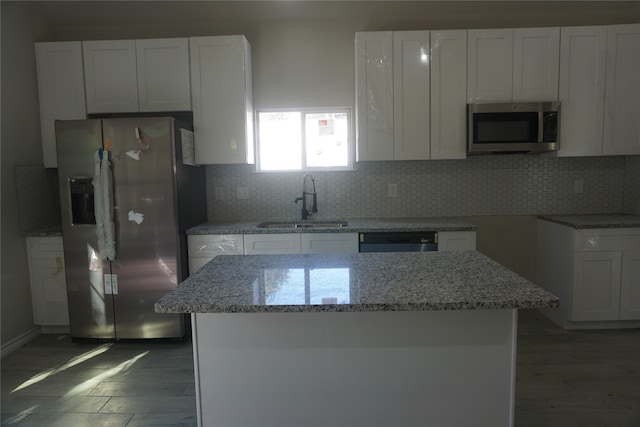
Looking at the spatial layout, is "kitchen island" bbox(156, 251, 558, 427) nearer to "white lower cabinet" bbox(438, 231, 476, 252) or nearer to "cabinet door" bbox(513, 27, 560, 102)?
"white lower cabinet" bbox(438, 231, 476, 252)

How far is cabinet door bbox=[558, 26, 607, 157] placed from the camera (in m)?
3.12

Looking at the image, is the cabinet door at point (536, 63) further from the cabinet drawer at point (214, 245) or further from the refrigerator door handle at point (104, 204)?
the refrigerator door handle at point (104, 204)

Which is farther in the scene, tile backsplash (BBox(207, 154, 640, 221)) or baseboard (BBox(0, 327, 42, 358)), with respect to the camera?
tile backsplash (BBox(207, 154, 640, 221))

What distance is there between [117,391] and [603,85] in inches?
165

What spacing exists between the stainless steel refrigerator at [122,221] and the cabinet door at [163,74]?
0.41 m

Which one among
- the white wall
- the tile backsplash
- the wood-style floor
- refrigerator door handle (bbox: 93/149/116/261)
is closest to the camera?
the wood-style floor

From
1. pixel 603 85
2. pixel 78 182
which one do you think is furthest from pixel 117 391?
pixel 603 85

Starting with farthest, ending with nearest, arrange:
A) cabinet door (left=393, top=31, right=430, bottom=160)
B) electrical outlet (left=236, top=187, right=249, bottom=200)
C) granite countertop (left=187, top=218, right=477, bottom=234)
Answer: electrical outlet (left=236, top=187, right=249, bottom=200), cabinet door (left=393, top=31, right=430, bottom=160), granite countertop (left=187, top=218, right=477, bottom=234)

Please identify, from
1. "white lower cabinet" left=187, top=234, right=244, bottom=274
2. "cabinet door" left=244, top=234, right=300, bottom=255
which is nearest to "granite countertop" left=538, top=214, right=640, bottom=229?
"cabinet door" left=244, top=234, right=300, bottom=255

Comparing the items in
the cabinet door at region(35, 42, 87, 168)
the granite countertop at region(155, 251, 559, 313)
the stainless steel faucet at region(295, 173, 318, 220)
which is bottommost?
the granite countertop at region(155, 251, 559, 313)

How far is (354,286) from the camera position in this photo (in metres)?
1.45

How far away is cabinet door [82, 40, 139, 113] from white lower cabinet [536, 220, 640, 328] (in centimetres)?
379

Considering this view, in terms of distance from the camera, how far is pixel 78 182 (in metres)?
2.90

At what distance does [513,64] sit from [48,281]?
4.21 metres
